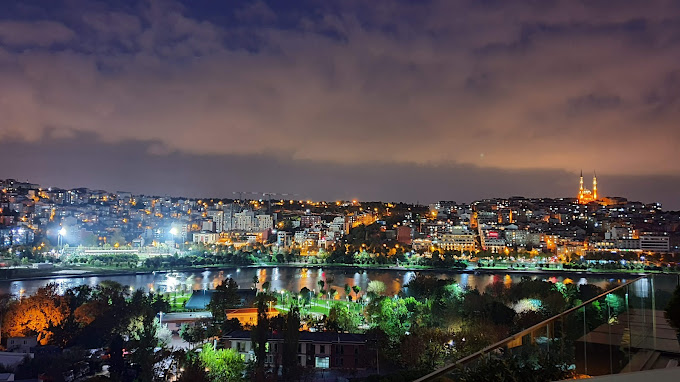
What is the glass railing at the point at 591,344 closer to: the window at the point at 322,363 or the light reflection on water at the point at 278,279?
the window at the point at 322,363

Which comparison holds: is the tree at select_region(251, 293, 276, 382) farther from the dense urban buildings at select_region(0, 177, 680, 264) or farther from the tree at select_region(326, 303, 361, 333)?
the dense urban buildings at select_region(0, 177, 680, 264)

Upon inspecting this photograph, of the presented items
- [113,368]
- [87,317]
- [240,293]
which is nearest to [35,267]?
[240,293]

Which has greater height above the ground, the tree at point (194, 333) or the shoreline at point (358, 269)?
the shoreline at point (358, 269)

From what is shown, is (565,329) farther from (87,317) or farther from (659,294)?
(87,317)

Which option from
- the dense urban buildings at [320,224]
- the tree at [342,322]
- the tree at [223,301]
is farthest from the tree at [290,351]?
the dense urban buildings at [320,224]

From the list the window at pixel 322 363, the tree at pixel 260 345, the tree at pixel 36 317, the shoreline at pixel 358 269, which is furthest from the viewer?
the shoreline at pixel 358 269

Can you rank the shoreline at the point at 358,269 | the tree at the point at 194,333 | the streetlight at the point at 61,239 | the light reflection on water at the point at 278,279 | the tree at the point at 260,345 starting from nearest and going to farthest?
the tree at the point at 260,345 < the tree at the point at 194,333 < the light reflection on water at the point at 278,279 < the shoreline at the point at 358,269 < the streetlight at the point at 61,239
